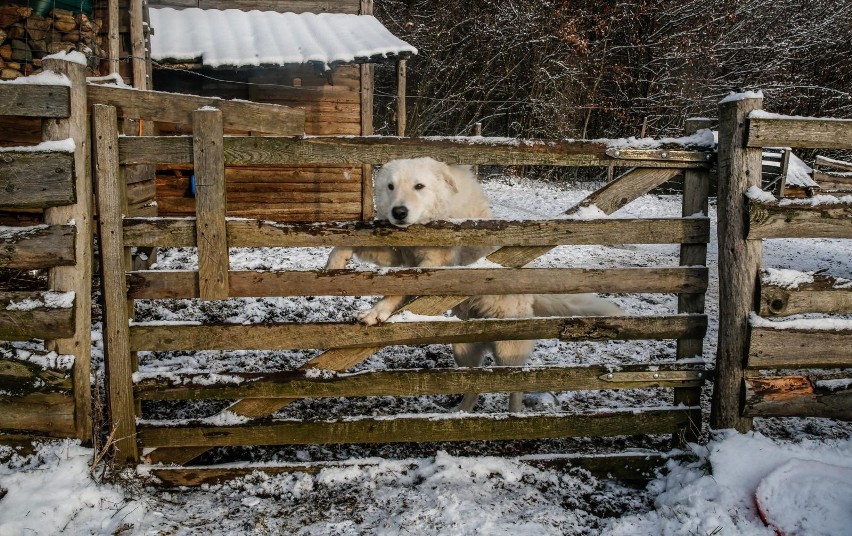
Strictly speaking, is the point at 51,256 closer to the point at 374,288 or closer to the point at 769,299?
the point at 374,288

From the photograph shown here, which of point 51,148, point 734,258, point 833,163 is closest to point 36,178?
point 51,148

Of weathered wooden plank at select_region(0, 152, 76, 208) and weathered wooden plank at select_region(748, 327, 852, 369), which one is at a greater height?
weathered wooden plank at select_region(0, 152, 76, 208)

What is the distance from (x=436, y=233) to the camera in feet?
10.6

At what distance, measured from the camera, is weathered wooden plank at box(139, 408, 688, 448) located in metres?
3.27

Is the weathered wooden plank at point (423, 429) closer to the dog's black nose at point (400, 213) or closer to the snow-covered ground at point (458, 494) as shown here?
the snow-covered ground at point (458, 494)

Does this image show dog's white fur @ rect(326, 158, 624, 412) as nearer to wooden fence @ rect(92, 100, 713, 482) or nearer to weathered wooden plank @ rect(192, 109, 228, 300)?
wooden fence @ rect(92, 100, 713, 482)

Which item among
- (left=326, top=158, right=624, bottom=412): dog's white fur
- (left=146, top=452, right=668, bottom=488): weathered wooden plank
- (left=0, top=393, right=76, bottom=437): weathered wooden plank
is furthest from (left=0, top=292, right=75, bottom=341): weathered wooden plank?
(left=326, top=158, right=624, bottom=412): dog's white fur

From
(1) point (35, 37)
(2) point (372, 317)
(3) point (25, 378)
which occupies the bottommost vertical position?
(3) point (25, 378)

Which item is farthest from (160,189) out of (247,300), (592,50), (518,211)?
(592,50)

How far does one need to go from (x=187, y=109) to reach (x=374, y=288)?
4.55ft

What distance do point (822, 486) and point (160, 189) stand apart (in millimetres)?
11298

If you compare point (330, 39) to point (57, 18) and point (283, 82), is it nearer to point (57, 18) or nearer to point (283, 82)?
point (283, 82)

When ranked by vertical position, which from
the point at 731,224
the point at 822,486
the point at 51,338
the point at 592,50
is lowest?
the point at 822,486

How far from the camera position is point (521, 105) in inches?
826
